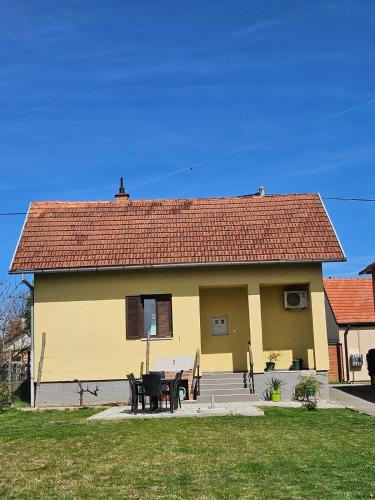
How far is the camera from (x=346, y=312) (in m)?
32.1

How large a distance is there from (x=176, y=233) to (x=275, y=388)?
5695 millimetres

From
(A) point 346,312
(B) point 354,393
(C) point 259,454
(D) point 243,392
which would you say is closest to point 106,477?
(C) point 259,454

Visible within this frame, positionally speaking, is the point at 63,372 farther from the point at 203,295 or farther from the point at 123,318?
the point at 203,295

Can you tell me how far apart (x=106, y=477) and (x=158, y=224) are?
549 inches

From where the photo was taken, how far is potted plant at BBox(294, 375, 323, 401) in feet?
59.5

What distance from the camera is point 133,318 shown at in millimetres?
19047

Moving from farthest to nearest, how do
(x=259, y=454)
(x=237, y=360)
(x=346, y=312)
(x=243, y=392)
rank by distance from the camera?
(x=346, y=312) → (x=237, y=360) → (x=243, y=392) → (x=259, y=454)

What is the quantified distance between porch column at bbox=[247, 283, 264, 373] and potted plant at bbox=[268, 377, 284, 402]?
0.44 metres

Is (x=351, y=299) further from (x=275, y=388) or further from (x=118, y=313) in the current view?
(x=118, y=313)

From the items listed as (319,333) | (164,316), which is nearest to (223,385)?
(164,316)

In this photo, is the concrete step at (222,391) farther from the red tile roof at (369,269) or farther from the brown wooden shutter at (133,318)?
the red tile roof at (369,269)

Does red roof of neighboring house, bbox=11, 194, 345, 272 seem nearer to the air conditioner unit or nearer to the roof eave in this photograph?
the roof eave

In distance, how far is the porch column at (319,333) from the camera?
61.8 ft

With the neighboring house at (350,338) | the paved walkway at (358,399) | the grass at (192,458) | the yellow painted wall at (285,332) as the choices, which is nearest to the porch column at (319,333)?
the yellow painted wall at (285,332)
